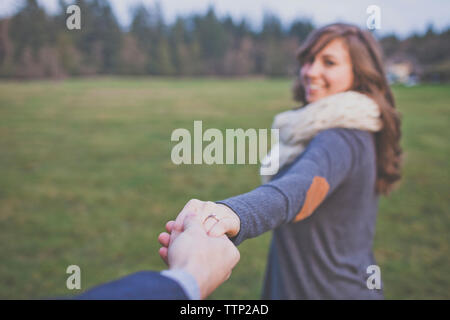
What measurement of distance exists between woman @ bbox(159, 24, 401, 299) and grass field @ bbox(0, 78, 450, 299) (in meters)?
2.00

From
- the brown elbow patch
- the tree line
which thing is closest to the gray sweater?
the brown elbow patch

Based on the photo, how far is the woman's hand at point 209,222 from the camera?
2.94 feet

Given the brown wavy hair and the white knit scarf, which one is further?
the brown wavy hair

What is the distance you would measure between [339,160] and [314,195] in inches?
10.1

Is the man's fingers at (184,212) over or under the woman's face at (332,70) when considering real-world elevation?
under

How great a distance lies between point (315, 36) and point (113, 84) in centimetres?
3119

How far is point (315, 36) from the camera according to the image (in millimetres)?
1896

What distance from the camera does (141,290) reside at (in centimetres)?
68

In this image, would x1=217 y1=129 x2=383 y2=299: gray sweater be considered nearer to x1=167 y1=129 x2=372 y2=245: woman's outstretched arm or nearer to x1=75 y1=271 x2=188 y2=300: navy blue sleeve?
x1=167 y1=129 x2=372 y2=245: woman's outstretched arm

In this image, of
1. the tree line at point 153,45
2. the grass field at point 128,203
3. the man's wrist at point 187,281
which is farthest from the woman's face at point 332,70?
the tree line at point 153,45

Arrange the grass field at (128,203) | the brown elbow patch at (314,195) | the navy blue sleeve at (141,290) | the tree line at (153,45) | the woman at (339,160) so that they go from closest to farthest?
1. the navy blue sleeve at (141,290)
2. the brown elbow patch at (314,195)
3. the woman at (339,160)
4. the grass field at (128,203)
5. the tree line at (153,45)

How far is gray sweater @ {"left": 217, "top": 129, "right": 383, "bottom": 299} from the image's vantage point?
4.39 feet

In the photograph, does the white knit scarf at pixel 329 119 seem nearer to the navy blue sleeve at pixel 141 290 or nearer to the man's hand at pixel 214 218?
the man's hand at pixel 214 218

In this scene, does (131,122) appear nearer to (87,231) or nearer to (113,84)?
(87,231)
